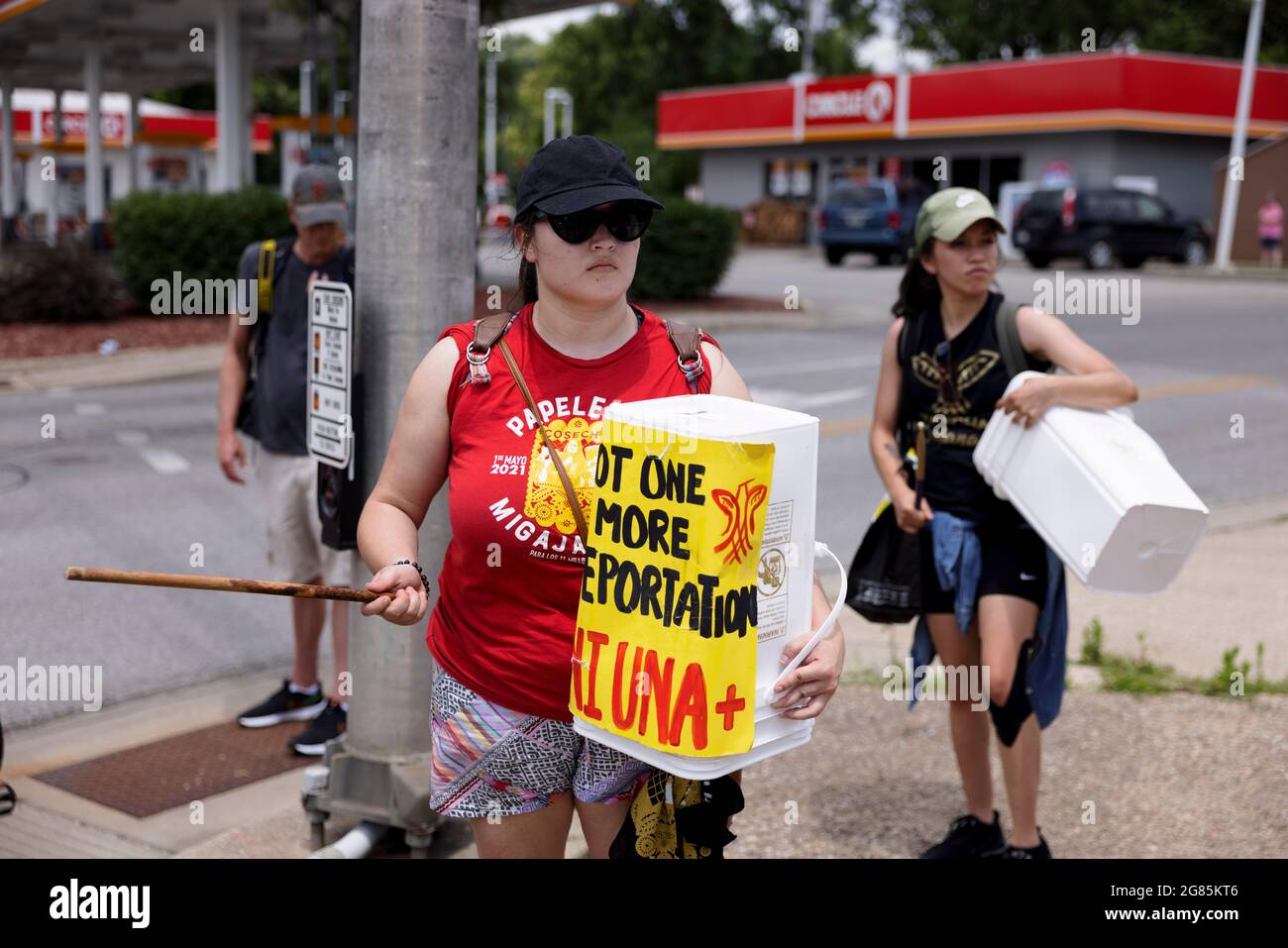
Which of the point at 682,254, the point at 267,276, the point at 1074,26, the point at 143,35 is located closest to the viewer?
the point at 267,276

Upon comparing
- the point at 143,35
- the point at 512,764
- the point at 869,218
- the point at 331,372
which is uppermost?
the point at 143,35

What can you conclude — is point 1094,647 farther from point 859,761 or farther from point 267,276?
point 267,276

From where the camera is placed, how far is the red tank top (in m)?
2.53

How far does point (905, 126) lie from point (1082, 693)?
37179 mm

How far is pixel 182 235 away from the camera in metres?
17.4

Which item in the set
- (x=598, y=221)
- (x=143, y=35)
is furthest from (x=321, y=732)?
(x=143, y=35)

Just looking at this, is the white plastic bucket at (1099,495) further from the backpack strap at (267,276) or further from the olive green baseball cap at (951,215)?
the backpack strap at (267,276)

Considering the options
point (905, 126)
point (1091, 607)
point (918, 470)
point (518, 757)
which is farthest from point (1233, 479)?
point (905, 126)

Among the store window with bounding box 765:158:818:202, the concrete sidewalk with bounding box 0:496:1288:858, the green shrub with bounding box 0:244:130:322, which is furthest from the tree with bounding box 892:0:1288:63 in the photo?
the concrete sidewalk with bounding box 0:496:1288:858

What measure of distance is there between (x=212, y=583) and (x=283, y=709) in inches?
129

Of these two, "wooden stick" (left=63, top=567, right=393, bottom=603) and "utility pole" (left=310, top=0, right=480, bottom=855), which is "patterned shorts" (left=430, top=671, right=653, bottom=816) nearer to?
"wooden stick" (left=63, top=567, right=393, bottom=603)

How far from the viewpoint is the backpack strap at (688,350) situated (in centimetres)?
265

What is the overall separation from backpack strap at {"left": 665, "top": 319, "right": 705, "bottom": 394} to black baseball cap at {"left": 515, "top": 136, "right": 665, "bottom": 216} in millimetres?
282
